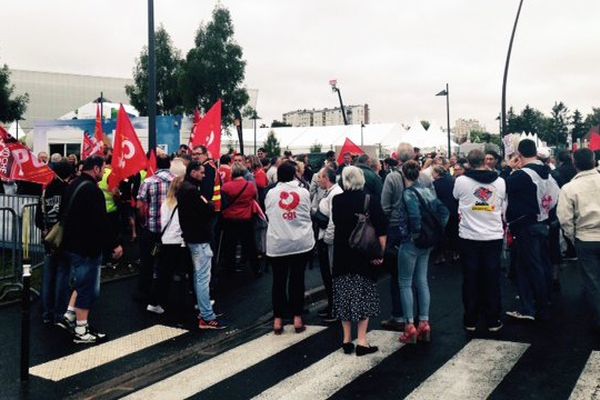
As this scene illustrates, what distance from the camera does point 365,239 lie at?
18.9 ft

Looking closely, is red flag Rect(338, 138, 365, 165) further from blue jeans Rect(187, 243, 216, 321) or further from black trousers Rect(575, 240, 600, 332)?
black trousers Rect(575, 240, 600, 332)

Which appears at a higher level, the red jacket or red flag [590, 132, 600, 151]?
red flag [590, 132, 600, 151]

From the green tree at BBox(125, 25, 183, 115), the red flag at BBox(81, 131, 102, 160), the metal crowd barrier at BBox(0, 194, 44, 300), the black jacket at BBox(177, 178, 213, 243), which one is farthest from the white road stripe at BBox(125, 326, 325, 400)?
the green tree at BBox(125, 25, 183, 115)

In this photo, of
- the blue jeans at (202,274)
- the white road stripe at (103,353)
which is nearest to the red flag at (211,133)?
the blue jeans at (202,274)

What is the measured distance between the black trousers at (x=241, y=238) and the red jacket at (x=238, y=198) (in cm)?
12

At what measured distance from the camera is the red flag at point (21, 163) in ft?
26.0

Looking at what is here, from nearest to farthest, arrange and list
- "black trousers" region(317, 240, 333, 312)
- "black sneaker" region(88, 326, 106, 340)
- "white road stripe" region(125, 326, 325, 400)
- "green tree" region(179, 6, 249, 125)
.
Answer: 1. "white road stripe" region(125, 326, 325, 400)
2. "black sneaker" region(88, 326, 106, 340)
3. "black trousers" region(317, 240, 333, 312)
4. "green tree" region(179, 6, 249, 125)

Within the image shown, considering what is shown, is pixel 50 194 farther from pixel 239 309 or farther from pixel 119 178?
pixel 239 309

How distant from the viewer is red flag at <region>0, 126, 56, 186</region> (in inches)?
313

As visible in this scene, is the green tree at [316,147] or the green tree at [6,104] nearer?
the green tree at [6,104]

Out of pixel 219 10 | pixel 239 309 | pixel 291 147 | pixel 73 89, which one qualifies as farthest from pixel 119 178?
pixel 73 89

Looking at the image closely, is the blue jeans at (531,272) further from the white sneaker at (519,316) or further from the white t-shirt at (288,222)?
the white t-shirt at (288,222)

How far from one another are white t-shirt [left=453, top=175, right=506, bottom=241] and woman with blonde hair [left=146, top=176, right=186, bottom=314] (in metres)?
3.29

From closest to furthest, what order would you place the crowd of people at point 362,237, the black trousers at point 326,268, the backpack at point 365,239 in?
the backpack at point 365,239 < the crowd of people at point 362,237 < the black trousers at point 326,268
